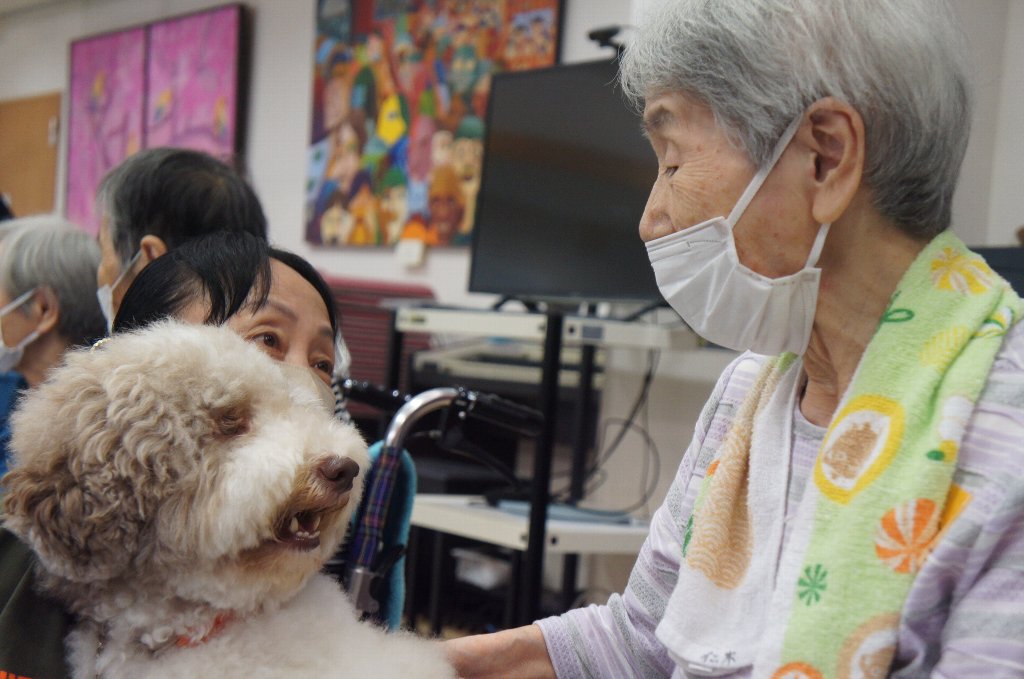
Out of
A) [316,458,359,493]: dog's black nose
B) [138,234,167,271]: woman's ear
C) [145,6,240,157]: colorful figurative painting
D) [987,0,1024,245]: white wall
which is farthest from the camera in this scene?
[145,6,240,157]: colorful figurative painting

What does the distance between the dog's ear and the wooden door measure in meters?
5.87

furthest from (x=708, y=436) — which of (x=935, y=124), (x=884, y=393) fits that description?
(x=935, y=124)

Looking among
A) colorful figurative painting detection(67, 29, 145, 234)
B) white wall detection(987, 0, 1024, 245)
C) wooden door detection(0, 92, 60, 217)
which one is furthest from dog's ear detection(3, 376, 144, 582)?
wooden door detection(0, 92, 60, 217)

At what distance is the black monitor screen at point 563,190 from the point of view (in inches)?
85.9

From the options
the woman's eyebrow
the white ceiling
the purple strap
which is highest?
the white ceiling

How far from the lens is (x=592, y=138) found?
2.27 m

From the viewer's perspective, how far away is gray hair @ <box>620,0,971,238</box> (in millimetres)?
931

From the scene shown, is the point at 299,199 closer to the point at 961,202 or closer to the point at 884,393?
the point at 961,202

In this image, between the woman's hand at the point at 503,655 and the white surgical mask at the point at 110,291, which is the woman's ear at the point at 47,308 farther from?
the woman's hand at the point at 503,655

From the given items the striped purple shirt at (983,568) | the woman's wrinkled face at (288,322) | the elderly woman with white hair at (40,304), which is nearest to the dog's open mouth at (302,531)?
the woman's wrinkled face at (288,322)

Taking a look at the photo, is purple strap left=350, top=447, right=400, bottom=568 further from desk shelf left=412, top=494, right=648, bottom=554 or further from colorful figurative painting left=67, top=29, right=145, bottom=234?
colorful figurative painting left=67, top=29, right=145, bottom=234

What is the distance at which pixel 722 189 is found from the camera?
100 centimetres

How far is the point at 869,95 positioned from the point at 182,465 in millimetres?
781

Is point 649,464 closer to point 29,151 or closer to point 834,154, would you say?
point 834,154
